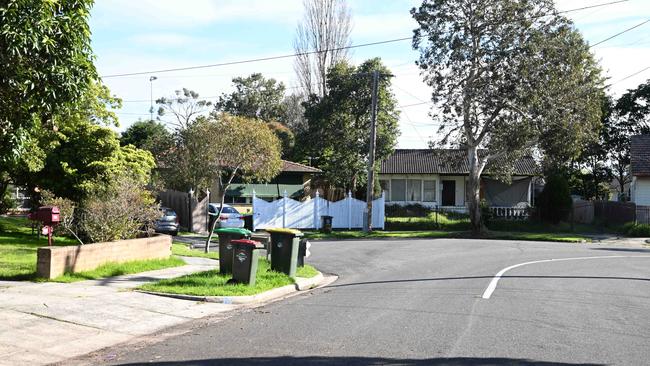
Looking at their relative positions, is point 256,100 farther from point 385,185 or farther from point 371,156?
point 371,156

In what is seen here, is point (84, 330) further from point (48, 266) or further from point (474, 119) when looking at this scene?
point (474, 119)

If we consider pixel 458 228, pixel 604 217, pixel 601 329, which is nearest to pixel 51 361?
pixel 601 329

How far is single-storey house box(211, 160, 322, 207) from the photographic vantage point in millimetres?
42750

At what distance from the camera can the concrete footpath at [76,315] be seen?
812 cm

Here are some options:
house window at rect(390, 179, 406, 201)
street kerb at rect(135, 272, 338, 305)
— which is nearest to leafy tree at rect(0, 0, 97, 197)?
street kerb at rect(135, 272, 338, 305)

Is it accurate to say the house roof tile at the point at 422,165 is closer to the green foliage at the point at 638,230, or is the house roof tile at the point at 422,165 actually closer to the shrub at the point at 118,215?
the green foliage at the point at 638,230

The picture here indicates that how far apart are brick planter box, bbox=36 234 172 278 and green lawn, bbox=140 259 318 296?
1899 mm

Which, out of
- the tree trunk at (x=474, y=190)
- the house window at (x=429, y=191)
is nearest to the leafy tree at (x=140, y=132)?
the house window at (x=429, y=191)

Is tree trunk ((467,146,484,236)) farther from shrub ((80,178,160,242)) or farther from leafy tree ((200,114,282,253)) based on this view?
shrub ((80,178,160,242))

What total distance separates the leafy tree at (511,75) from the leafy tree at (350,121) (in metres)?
6.90

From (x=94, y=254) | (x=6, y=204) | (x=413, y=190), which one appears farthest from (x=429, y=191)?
(x=94, y=254)

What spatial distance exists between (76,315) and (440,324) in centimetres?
560

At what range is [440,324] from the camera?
9391mm

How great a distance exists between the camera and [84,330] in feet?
29.9
